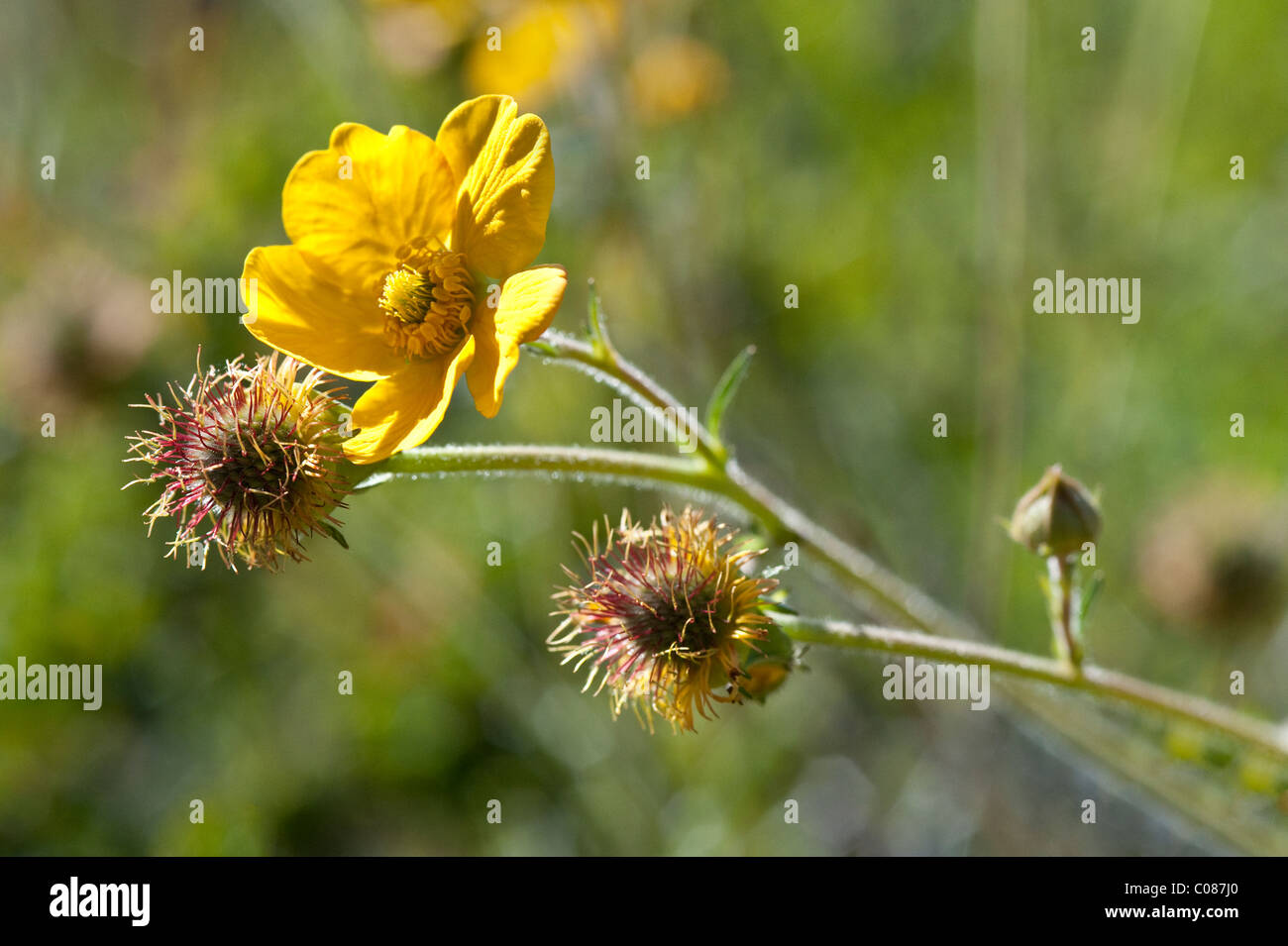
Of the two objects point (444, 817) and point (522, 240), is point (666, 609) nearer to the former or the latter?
point (522, 240)

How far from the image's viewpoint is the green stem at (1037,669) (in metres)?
2.24

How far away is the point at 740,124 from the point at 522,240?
3.91 m

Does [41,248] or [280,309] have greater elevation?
[41,248]

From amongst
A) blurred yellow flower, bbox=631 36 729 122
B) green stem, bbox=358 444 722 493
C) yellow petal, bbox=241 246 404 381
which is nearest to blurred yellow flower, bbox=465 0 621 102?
blurred yellow flower, bbox=631 36 729 122

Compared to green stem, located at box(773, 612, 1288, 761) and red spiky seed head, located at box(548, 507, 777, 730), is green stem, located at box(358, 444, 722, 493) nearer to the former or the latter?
red spiky seed head, located at box(548, 507, 777, 730)

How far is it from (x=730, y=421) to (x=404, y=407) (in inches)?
108

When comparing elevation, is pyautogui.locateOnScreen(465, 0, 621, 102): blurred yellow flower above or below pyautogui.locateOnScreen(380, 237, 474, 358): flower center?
above

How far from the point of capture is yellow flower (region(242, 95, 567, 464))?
7.17 feet

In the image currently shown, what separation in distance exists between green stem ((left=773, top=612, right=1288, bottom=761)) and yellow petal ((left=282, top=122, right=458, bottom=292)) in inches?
48.2

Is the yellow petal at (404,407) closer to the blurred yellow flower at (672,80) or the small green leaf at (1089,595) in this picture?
the small green leaf at (1089,595)

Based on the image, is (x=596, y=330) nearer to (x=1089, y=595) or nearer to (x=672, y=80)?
(x=1089, y=595)

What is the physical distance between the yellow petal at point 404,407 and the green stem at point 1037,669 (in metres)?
0.84


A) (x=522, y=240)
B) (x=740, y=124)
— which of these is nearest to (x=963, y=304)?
(x=740, y=124)

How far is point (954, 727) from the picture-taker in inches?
173
